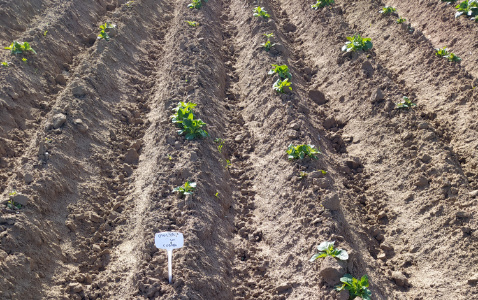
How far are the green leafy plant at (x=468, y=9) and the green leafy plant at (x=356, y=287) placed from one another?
676 cm

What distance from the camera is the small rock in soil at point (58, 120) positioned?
6281mm

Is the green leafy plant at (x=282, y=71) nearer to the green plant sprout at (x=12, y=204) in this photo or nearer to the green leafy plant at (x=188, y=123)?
the green leafy plant at (x=188, y=123)

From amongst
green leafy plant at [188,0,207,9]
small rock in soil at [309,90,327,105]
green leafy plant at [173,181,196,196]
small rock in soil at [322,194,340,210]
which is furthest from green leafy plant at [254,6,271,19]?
small rock in soil at [322,194,340,210]

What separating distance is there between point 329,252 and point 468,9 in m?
6.84

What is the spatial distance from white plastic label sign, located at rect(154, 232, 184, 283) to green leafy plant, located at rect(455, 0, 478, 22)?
298 inches

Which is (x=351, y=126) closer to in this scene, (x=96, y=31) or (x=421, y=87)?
(x=421, y=87)

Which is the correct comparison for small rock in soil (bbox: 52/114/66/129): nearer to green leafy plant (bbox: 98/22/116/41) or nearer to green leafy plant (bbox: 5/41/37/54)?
green leafy plant (bbox: 5/41/37/54)

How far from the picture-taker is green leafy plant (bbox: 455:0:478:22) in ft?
28.5

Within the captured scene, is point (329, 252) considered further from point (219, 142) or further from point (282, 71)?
point (282, 71)

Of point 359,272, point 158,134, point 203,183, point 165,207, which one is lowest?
point 359,272

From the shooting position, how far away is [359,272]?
456cm

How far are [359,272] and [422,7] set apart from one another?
766cm

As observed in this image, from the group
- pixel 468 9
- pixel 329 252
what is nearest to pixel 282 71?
pixel 329 252

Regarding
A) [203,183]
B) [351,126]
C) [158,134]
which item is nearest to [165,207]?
[203,183]
